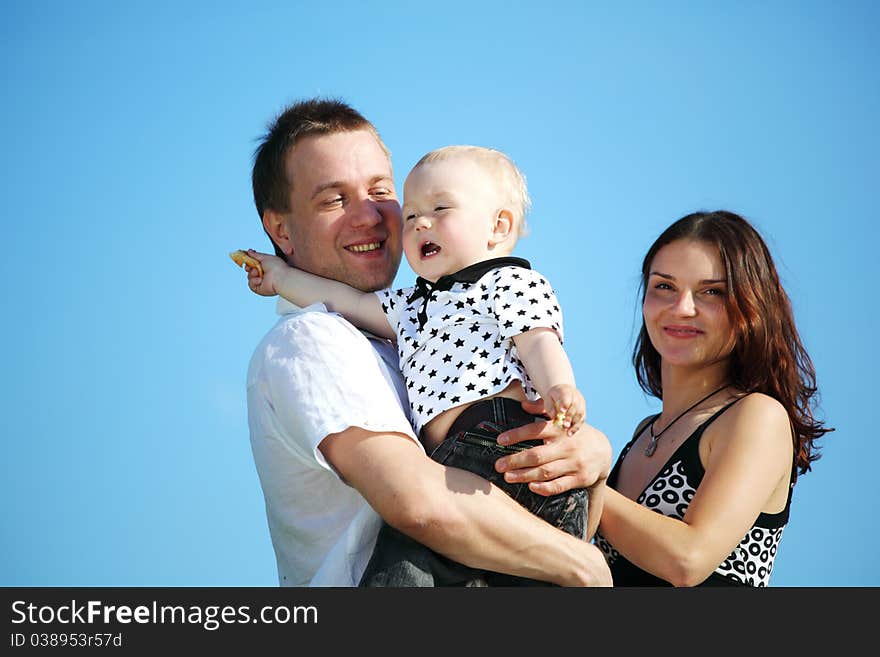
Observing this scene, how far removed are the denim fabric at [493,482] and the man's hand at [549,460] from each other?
4cm

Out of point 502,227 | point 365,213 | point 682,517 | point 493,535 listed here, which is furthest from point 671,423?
point 365,213

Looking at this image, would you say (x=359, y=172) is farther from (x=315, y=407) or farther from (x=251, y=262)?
(x=315, y=407)

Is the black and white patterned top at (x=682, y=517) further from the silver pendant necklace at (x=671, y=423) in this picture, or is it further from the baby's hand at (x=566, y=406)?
the baby's hand at (x=566, y=406)

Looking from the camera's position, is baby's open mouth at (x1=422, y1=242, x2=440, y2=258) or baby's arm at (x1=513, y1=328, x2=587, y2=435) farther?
baby's open mouth at (x1=422, y1=242, x2=440, y2=258)

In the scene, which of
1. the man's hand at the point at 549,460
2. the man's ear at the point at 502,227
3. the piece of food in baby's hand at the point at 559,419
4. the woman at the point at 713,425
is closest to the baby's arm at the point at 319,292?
the man's ear at the point at 502,227

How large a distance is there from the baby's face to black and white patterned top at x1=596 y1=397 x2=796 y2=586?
1.21m

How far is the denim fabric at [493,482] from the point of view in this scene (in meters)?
2.86

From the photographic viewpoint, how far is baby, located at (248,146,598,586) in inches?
114

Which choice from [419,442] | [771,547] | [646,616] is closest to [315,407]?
[419,442]

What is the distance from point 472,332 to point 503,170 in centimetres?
72

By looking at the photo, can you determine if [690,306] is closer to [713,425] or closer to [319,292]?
[713,425]

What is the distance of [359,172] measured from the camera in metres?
4.05

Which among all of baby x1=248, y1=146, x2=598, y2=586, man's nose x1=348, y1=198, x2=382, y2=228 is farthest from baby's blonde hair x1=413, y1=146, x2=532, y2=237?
man's nose x1=348, y1=198, x2=382, y2=228

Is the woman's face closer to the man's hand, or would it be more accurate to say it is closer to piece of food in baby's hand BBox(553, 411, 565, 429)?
the man's hand
